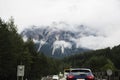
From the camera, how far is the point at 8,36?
56.5m

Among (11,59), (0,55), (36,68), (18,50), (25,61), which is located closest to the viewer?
(0,55)

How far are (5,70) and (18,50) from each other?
671cm

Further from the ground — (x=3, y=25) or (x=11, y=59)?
(x=3, y=25)

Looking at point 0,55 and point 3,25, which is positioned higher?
point 3,25

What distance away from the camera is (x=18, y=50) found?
63094 millimetres

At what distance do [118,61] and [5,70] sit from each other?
464 ft

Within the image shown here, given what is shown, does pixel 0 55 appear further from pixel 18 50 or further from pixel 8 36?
pixel 18 50

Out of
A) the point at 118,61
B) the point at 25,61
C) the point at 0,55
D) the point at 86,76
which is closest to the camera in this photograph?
the point at 86,76

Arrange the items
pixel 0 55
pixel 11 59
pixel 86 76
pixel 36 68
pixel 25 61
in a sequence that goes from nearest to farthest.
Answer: pixel 86 76, pixel 0 55, pixel 11 59, pixel 25 61, pixel 36 68

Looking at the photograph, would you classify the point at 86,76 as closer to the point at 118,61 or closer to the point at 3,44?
the point at 3,44

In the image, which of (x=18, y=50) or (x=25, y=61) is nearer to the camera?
(x=18, y=50)

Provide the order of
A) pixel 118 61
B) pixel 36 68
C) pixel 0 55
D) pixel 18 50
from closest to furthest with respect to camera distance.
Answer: pixel 0 55 < pixel 18 50 < pixel 36 68 < pixel 118 61

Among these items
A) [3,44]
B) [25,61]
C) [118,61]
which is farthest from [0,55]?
[118,61]

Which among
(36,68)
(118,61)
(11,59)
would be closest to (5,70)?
(11,59)
